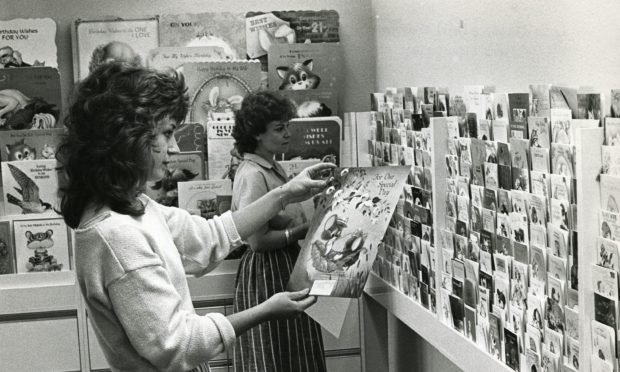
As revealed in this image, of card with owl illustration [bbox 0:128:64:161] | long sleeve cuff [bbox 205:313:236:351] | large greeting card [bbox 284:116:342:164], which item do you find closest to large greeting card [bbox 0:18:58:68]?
card with owl illustration [bbox 0:128:64:161]

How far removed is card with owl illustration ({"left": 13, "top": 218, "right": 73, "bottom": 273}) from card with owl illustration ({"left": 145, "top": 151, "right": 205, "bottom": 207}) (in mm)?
437

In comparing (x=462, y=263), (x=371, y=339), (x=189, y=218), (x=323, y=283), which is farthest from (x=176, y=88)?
(x=371, y=339)

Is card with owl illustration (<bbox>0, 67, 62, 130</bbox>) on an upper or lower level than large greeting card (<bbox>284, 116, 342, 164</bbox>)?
upper

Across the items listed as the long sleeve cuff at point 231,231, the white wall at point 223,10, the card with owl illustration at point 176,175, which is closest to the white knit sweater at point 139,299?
the long sleeve cuff at point 231,231

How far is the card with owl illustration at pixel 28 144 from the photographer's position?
391 centimetres

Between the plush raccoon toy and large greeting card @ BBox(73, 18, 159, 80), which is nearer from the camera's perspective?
large greeting card @ BBox(73, 18, 159, 80)

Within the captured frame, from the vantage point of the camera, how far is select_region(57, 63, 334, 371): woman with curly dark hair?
2.00 metres

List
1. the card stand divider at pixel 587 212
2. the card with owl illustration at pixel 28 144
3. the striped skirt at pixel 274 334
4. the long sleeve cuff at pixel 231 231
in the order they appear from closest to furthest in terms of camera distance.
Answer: the card stand divider at pixel 587 212
the long sleeve cuff at pixel 231 231
the striped skirt at pixel 274 334
the card with owl illustration at pixel 28 144

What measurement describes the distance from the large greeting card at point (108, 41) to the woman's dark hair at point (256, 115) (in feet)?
2.12

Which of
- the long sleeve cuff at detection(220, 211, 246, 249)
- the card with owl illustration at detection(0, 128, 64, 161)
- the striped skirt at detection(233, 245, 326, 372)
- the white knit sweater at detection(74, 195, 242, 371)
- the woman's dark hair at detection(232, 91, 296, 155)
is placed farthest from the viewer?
the card with owl illustration at detection(0, 128, 64, 161)

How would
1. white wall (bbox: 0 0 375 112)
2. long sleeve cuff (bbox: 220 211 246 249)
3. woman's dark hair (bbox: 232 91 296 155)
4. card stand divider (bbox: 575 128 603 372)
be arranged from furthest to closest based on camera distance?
white wall (bbox: 0 0 375 112)
woman's dark hair (bbox: 232 91 296 155)
long sleeve cuff (bbox: 220 211 246 249)
card stand divider (bbox: 575 128 603 372)

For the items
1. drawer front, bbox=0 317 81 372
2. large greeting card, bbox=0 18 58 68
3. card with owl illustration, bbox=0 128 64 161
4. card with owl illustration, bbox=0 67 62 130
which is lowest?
drawer front, bbox=0 317 81 372

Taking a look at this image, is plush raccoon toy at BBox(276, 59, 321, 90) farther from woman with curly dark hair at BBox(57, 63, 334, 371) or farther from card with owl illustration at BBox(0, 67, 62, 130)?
woman with curly dark hair at BBox(57, 63, 334, 371)

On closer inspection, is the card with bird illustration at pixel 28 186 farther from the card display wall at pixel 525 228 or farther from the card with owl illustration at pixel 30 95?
the card display wall at pixel 525 228
